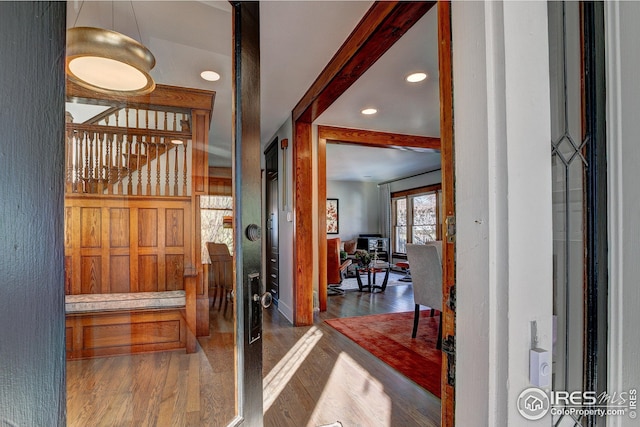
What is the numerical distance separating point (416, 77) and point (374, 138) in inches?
71.6

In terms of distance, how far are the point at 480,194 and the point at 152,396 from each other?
2376 millimetres

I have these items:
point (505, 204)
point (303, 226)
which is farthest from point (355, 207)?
point (505, 204)

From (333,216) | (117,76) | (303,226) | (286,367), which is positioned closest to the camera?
(117,76)

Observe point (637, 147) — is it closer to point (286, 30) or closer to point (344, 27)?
point (344, 27)

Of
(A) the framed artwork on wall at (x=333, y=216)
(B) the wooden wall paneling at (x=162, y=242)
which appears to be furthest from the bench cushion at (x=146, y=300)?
(A) the framed artwork on wall at (x=333, y=216)

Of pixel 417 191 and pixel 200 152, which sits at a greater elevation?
pixel 417 191

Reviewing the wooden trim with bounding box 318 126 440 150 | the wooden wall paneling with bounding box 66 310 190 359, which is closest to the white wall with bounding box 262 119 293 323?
the wooden trim with bounding box 318 126 440 150

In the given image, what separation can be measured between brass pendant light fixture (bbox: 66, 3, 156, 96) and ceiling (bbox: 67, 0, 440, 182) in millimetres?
63

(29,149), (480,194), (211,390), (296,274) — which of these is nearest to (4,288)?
(29,149)

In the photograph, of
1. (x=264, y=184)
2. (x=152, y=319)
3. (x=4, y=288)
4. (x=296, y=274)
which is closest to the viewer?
(x=4, y=288)

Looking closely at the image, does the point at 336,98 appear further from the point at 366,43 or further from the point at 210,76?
the point at 210,76

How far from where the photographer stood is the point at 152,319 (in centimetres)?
241

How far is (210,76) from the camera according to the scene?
4.93 feet

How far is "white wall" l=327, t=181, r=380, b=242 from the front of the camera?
9688mm
